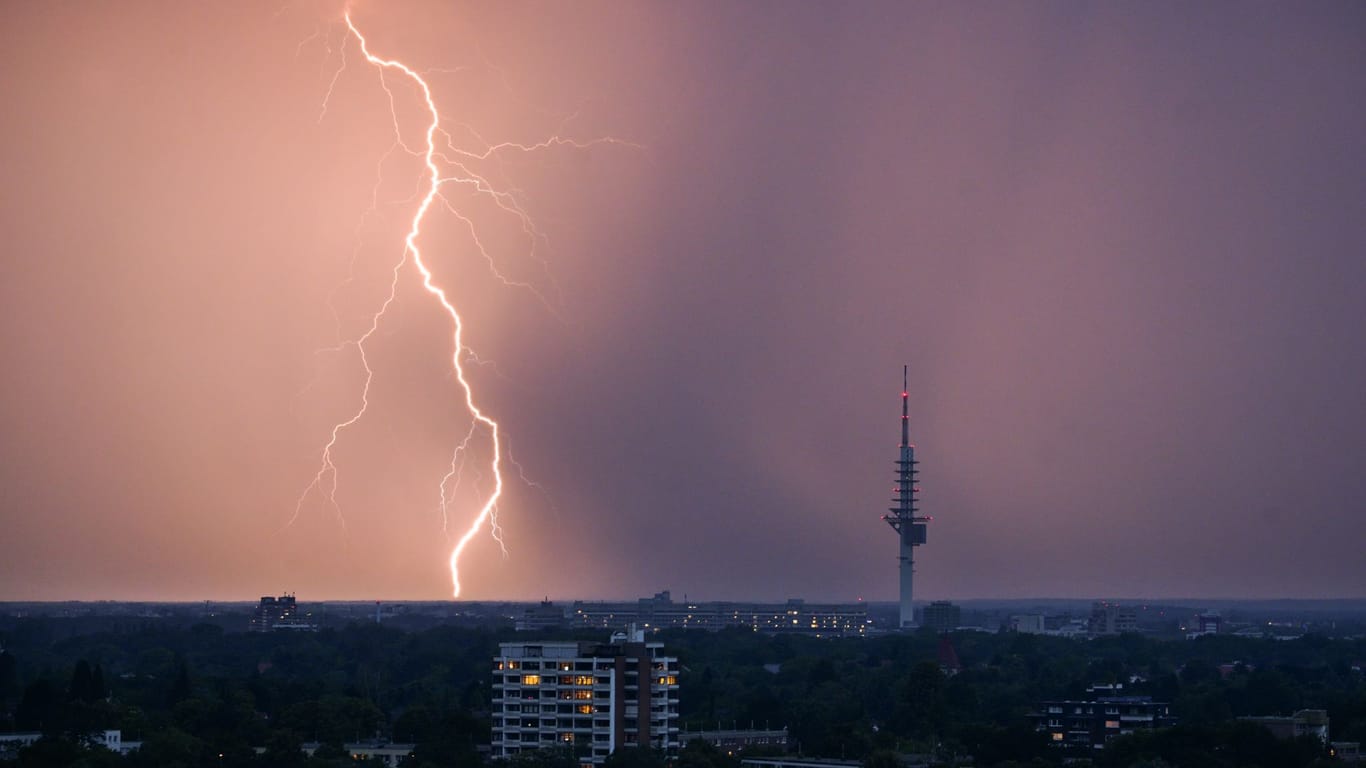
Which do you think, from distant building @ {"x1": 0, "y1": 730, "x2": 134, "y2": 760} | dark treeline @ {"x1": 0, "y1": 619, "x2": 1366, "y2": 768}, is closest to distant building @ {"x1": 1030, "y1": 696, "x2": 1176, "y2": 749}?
dark treeline @ {"x1": 0, "y1": 619, "x2": 1366, "y2": 768}

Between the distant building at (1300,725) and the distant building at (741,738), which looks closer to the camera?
the distant building at (741,738)

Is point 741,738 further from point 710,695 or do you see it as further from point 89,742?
point 89,742

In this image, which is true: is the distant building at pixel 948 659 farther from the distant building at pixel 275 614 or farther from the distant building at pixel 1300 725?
the distant building at pixel 275 614

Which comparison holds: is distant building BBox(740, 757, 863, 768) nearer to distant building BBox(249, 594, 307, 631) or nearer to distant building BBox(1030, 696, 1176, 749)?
distant building BBox(1030, 696, 1176, 749)

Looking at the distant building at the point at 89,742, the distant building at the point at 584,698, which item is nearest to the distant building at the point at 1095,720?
the distant building at the point at 584,698

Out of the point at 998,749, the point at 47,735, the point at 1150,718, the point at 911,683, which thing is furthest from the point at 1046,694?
the point at 47,735
